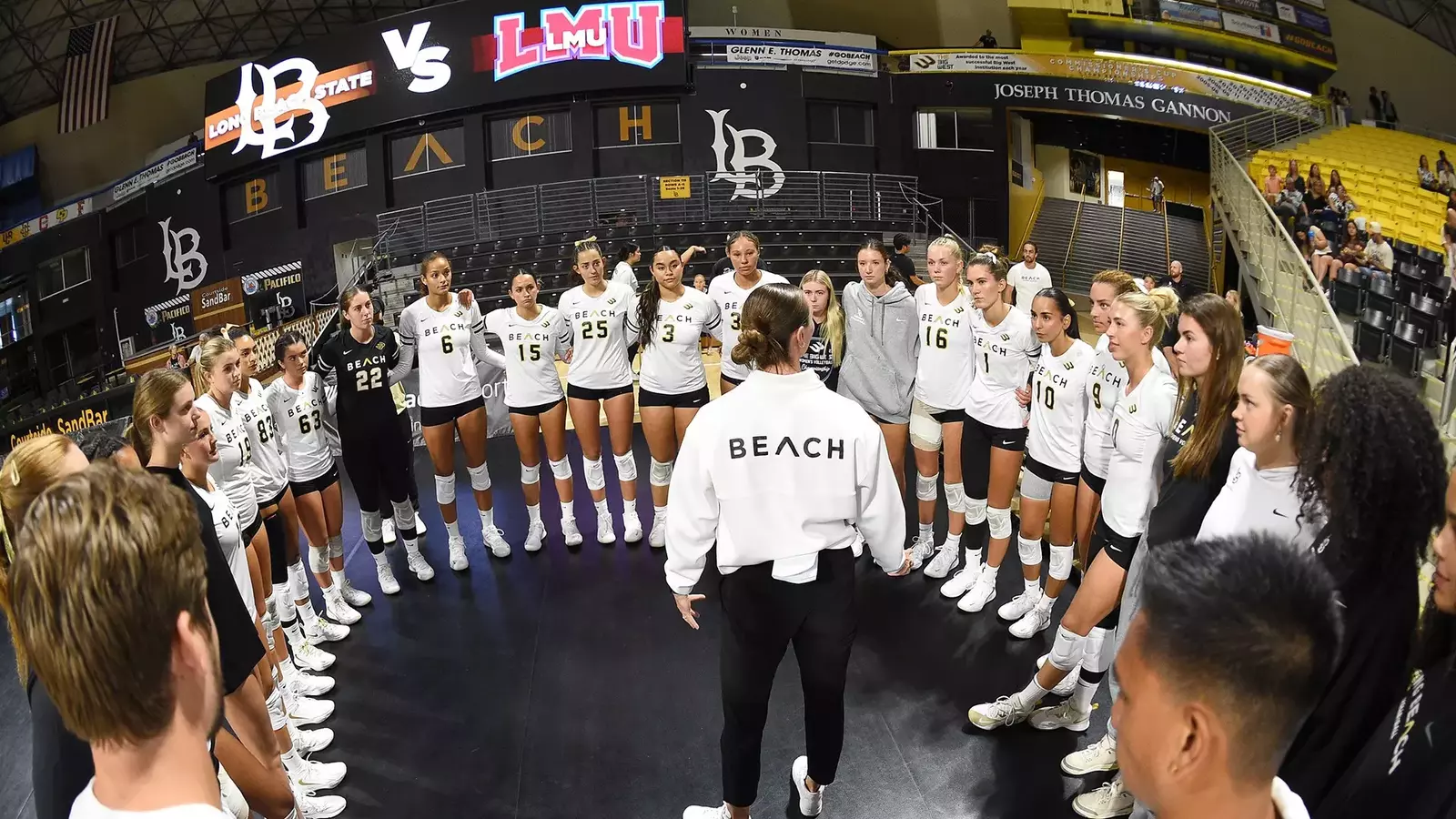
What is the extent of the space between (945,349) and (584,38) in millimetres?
11691

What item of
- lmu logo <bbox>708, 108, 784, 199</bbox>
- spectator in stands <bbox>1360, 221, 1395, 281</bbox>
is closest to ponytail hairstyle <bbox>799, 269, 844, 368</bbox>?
spectator in stands <bbox>1360, 221, 1395, 281</bbox>

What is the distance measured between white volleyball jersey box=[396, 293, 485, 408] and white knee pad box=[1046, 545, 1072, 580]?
3284 millimetres

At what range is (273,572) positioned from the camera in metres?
3.81

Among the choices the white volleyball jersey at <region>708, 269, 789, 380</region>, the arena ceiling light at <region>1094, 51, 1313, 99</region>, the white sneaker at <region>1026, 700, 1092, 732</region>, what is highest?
the arena ceiling light at <region>1094, 51, 1313, 99</region>

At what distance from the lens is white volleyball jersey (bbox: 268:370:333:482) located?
426cm

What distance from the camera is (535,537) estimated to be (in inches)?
208

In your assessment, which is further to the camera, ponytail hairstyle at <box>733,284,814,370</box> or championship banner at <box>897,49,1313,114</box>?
championship banner at <box>897,49,1313,114</box>

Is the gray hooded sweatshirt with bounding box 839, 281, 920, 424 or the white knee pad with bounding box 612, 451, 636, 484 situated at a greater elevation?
the gray hooded sweatshirt with bounding box 839, 281, 920, 424

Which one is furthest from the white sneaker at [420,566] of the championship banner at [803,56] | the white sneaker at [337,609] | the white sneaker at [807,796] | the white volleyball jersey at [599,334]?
the championship banner at [803,56]

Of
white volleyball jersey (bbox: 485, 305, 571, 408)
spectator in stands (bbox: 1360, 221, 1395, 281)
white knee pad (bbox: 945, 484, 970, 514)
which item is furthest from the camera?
spectator in stands (bbox: 1360, 221, 1395, 281)

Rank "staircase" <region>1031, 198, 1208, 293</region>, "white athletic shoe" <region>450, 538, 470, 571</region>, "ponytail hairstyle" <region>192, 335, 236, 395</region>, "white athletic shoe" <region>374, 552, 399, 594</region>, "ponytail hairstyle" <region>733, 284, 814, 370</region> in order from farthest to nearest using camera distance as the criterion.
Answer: "staircase" <region>1031, 198, 1208, 293</region> < "white athletic shoe" <region>450, 538, 470, 571</region> < "white athletic shoe" <region>374, 552, 399, 594</region> < "ponytail hairstyle" <region>192, 335, 236, 395</region> < "ponytail hairstyle" <region>733, 284, 814, 370</region>

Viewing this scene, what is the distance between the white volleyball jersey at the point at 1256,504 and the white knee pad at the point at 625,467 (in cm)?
351

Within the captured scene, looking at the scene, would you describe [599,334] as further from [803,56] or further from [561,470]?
[803,56]

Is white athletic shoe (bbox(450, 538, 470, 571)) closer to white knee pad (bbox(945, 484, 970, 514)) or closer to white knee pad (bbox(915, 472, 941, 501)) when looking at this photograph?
white knee pad (bbox(915, 472, 941, 501))
